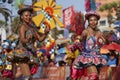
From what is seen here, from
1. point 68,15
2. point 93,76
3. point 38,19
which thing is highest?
point 38,19

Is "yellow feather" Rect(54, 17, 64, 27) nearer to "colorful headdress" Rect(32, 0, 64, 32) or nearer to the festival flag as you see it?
"colorful headdress" Rect(32, 0, 64, 32)

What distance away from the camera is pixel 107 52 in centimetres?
1051

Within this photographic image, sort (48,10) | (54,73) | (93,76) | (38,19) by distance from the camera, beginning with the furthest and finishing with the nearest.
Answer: (54,73)
(48,10)
(38,19)
(93,76)

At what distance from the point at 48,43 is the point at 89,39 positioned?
1255 centimetres

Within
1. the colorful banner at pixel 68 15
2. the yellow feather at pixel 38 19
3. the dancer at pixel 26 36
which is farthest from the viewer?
the colorful banner at pixel 68 15

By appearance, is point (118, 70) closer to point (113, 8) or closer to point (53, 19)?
point (53, 19)

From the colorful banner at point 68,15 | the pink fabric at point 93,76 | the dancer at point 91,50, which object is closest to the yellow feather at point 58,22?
the dancer at point 91,50

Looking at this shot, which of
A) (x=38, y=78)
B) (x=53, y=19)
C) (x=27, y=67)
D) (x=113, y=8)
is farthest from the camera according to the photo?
(x=113, y=8)

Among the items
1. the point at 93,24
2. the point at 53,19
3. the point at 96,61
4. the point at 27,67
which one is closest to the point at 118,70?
the point at 96,61

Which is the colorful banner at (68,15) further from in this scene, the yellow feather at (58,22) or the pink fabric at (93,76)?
the pink fabric at (93,76)

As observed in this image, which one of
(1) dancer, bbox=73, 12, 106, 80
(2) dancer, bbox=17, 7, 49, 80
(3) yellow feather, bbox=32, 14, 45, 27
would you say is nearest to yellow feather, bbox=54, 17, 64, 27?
(3) yellow feather, bbox=32, 14, 45, 27

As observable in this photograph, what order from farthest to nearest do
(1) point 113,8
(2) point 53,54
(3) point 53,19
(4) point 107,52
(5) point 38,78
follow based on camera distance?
(1) point 113,8 < (2) point 53,54 < (5) point 38,78 < (3) point 53,19 < (4) point 107,52

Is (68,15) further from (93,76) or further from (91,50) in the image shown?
(93,76)

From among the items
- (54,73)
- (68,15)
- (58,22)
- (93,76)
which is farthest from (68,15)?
(93,76)
